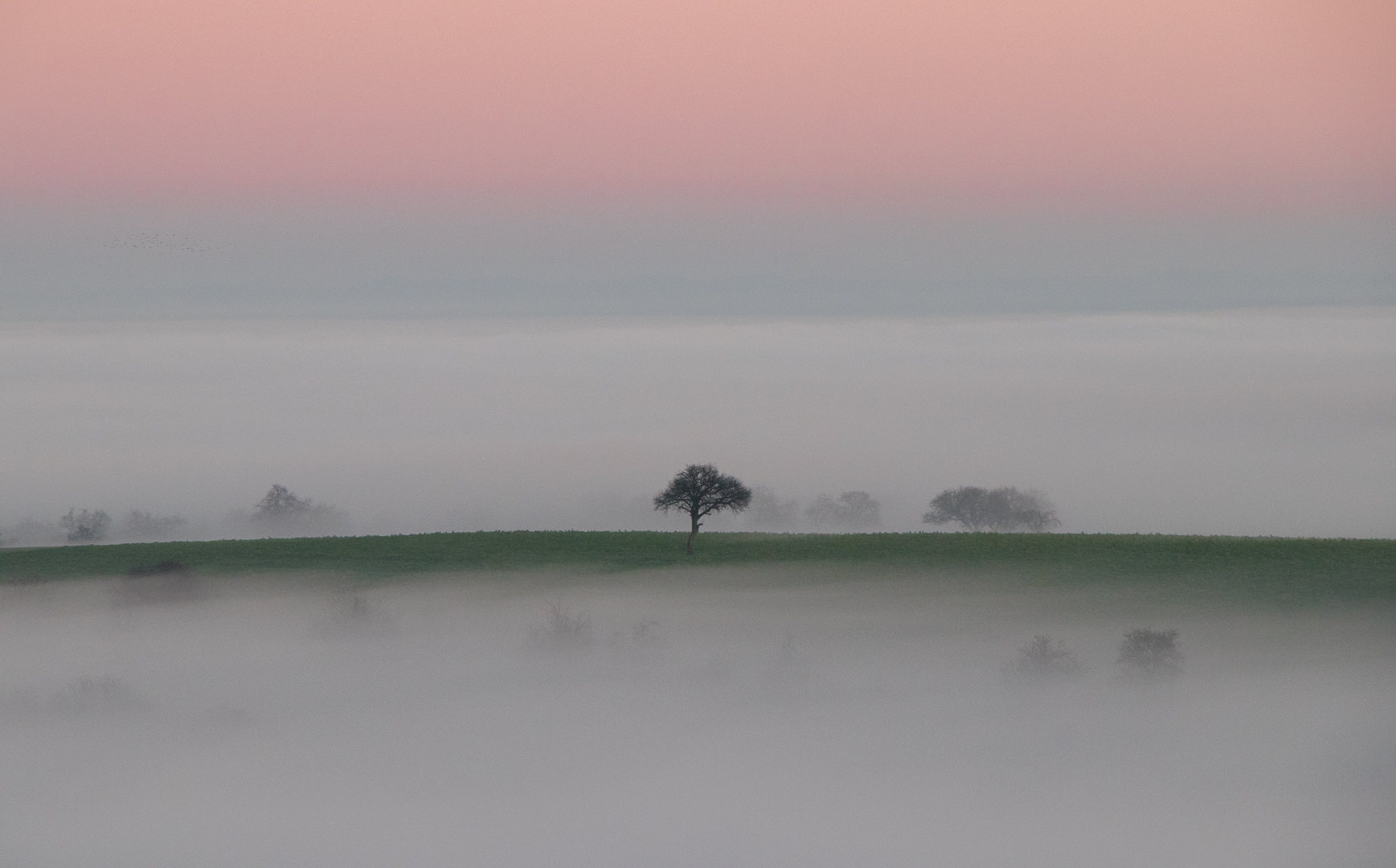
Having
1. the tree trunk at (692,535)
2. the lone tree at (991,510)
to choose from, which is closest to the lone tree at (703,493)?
the tree trunk at (692,535)

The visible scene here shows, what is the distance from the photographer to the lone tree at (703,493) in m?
61.8

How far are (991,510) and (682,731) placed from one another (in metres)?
57.3

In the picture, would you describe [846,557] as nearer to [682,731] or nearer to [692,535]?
[692,535]

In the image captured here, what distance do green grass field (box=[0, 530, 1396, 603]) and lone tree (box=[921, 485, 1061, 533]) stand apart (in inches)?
1047

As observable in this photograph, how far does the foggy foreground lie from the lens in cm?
3741

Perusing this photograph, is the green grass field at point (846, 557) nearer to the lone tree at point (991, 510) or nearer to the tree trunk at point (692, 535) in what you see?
the tree trunk at point (692, 535)

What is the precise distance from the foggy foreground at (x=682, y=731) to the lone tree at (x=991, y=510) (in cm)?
3826

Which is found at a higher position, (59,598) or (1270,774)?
(59,598)

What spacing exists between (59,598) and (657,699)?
31.6 m

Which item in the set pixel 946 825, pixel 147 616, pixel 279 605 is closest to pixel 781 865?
pixel 946 825

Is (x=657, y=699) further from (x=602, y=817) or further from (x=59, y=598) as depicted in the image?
(x=59, y=598)

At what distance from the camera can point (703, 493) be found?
6178 centimetres

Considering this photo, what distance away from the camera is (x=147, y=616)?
53.9 meters

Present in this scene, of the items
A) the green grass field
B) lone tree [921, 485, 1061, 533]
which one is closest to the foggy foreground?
the green grass field
